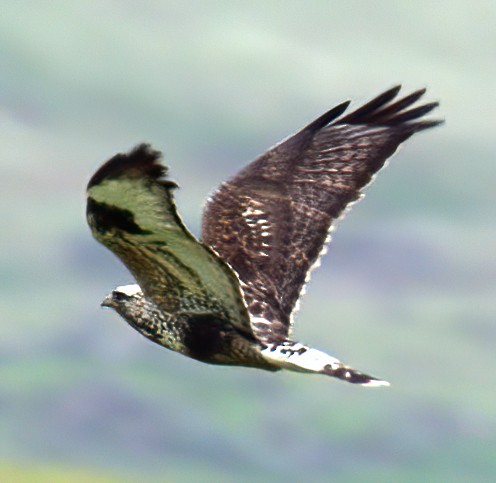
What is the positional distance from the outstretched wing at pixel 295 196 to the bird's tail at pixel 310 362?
112cm

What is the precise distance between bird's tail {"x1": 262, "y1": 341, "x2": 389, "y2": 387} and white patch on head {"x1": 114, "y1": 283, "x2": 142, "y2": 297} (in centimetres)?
149

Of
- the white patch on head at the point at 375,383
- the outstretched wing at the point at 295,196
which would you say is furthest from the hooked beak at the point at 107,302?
the white patch on head at the point at 375,383

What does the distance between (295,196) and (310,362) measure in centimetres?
310

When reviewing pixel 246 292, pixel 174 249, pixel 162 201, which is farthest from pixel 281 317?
pixel 162 201

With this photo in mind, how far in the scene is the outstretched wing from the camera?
48.4ft

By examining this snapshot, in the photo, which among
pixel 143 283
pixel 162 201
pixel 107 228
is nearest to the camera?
pixel 162 201

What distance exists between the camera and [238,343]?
43.3ft

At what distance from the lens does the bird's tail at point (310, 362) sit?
492 inches

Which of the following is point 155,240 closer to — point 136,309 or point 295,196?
point 136,309

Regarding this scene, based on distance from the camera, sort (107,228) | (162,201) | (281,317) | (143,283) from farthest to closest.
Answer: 1. (281,317)
2. (143,283)
3. (107,228)
4. (162,201)

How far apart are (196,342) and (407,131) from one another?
3989mm

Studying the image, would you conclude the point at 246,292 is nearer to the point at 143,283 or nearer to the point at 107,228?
the point at 143,283

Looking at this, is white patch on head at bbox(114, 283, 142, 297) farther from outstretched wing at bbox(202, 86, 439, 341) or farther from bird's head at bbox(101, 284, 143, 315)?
outstretched wing at bbox(202, 86, 439, 341)

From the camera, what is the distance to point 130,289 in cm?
1372
